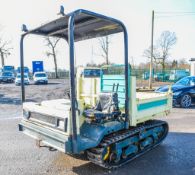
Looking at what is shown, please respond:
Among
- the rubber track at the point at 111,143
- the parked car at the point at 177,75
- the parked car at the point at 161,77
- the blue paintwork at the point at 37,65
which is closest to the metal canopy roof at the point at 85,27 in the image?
the rubber track at the point at 111,143

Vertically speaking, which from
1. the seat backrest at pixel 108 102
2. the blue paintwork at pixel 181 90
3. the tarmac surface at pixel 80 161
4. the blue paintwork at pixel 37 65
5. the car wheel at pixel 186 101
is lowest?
the tarmac surface at pixel 80 161

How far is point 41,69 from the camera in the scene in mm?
38719

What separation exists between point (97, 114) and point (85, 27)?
1912 millimetres

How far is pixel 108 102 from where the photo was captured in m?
4.36

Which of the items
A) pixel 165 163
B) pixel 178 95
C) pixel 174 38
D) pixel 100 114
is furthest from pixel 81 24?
pixel 174 38

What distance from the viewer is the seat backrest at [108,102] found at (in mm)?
4191

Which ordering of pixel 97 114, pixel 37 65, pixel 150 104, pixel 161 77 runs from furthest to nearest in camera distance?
pixel 37 65 → pixel 161 77 → pixel 150 104 → pixel 97 114

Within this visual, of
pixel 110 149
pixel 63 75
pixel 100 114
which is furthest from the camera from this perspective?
pixel 63 75

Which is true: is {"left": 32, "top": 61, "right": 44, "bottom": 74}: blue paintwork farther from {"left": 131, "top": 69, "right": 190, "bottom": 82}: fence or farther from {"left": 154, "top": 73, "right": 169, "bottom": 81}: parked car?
{"left": 154, "top": 73, "right": 169, "bottom": 81}: parked car

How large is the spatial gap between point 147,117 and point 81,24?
243 centimetres

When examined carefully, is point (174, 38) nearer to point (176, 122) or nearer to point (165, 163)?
point (176, 122)

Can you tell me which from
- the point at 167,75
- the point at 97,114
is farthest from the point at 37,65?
the point at 97,114

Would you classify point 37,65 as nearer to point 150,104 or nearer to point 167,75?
point 167,75

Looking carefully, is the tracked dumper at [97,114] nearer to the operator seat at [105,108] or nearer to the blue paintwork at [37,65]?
the operator seat at [105,108]
